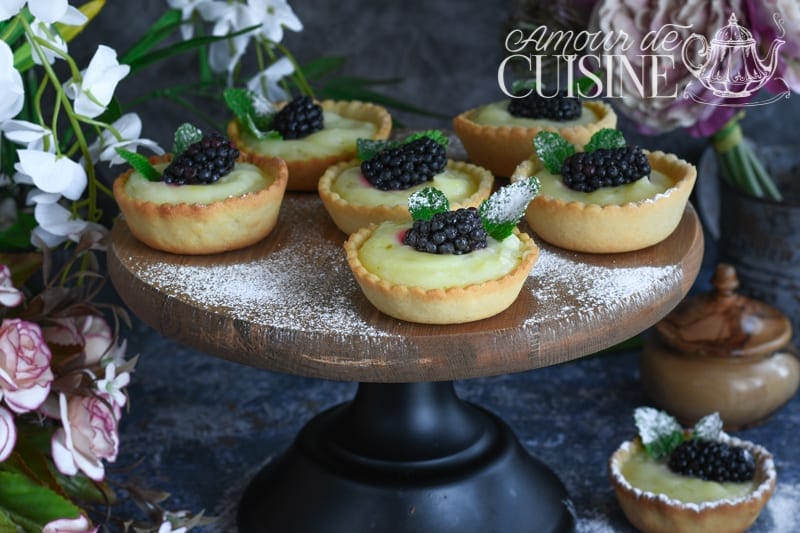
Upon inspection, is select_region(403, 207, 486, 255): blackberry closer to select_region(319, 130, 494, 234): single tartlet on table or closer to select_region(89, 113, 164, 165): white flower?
select_region(319, 130, 494, 234): single tartlet on table

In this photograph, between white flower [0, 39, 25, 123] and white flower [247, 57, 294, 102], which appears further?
white flower [247, 57, 294, 102]

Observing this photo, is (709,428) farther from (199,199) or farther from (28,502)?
(28,502)

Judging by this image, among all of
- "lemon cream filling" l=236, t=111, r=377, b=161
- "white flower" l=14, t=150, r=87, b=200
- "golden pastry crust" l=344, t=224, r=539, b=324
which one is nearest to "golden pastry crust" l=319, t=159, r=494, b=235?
"lemon cream filling" l=236, t=111, r=377, b=161

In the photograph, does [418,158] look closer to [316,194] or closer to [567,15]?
[316,194]

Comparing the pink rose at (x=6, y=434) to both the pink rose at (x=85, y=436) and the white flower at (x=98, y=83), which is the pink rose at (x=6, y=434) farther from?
the white flower at (x=98, y=83)

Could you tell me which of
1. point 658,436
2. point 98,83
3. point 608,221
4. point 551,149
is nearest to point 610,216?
point 608,221
